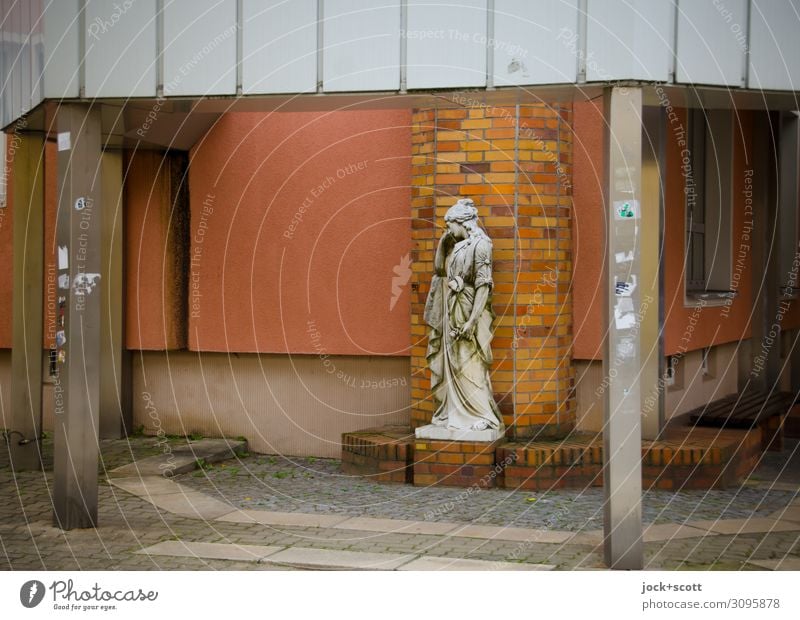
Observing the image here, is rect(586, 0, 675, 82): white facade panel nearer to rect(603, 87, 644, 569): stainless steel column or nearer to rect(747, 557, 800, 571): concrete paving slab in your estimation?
rect(603, 87, 644, 569): stainless steel column

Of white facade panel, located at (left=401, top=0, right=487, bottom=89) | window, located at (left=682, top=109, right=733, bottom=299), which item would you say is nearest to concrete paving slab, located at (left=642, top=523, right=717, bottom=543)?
white facade panel, located at (left=401, top=0, right=487, bottom=89)

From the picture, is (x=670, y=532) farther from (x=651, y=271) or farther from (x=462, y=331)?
(x=651, y=271)

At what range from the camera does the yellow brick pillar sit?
348 inches

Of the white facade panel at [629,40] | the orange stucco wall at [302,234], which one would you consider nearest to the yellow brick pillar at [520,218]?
the orange stucco wall at [302,234]

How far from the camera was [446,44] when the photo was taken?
614 cm

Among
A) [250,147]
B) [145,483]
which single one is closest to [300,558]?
[145,483]

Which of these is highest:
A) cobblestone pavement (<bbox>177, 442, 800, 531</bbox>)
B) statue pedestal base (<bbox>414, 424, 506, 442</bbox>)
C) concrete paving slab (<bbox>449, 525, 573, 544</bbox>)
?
statue pedestal base (<bbox>414, 424, 506, 442</bbox>)

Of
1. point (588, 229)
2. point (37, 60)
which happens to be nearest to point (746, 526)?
point (588, 229)

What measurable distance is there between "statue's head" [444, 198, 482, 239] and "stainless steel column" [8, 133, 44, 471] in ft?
11.7

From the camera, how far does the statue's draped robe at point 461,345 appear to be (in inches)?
337

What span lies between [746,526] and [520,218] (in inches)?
118

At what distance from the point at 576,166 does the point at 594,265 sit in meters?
0.85

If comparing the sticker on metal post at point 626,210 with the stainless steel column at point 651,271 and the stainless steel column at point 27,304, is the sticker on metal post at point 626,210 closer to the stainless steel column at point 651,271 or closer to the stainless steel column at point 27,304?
the stainless steel column at point 651,271

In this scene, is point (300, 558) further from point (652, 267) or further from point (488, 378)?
point (652, 267)
